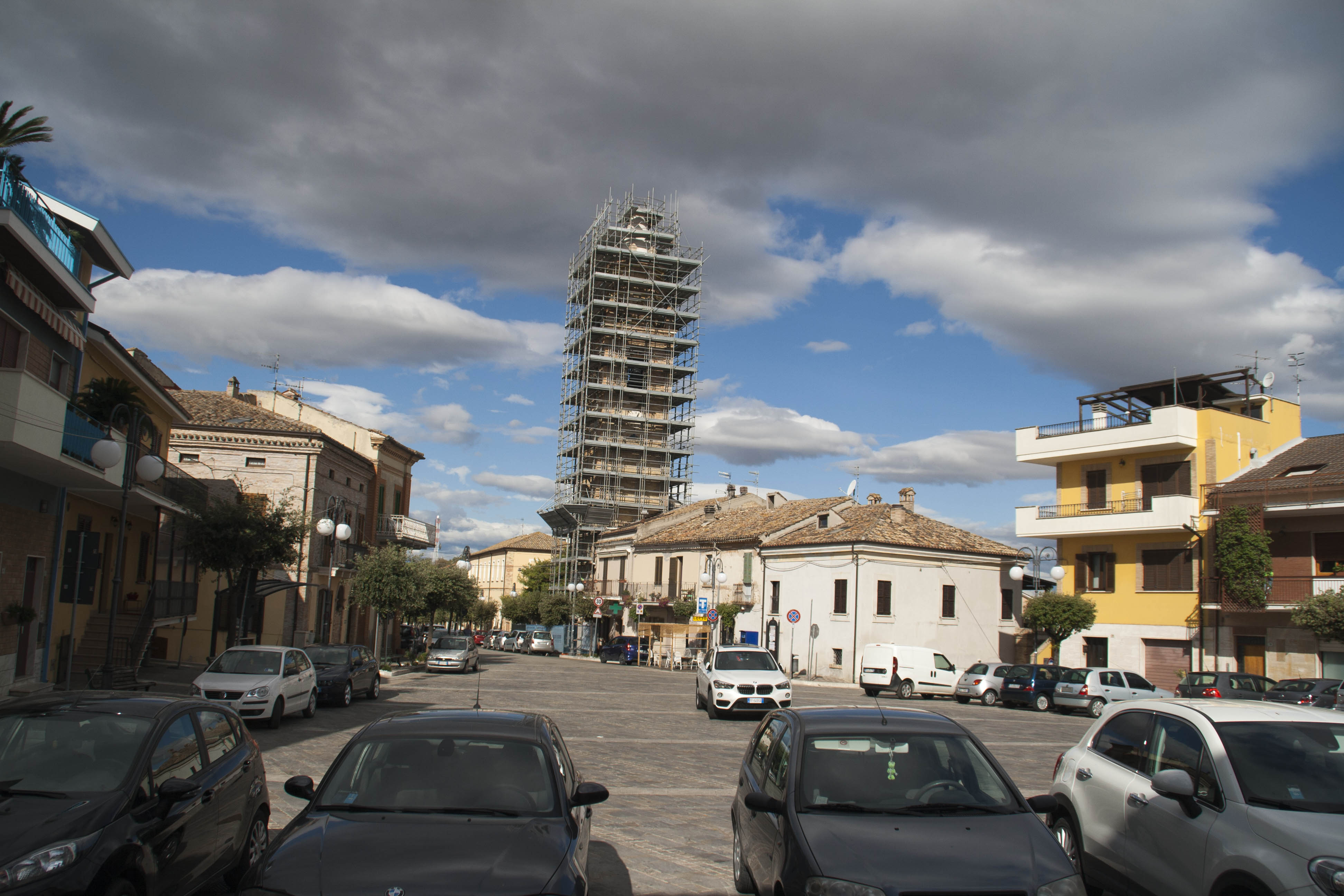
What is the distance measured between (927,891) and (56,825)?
4.67 m

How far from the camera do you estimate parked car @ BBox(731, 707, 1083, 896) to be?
490 cm

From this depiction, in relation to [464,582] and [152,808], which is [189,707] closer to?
[152,808]

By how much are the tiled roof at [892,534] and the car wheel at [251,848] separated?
1395 inches

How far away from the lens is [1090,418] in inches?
1558

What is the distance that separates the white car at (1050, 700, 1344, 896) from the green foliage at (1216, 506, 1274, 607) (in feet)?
95.2

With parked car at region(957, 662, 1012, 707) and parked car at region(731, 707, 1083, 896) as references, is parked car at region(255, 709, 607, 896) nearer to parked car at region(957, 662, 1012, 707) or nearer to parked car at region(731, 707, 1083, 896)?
parked car at region(731, 707, 1083, 896)

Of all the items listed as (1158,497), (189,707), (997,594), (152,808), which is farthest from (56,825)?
(997,594)

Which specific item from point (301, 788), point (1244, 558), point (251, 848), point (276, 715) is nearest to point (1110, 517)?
point (1244, 558)

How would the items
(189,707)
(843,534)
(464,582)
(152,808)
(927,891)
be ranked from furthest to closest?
(464,582), (843,534), (189,707), (152,808), (927,891)

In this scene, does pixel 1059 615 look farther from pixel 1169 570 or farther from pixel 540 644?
pixel 540 644

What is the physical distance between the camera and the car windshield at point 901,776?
575cm

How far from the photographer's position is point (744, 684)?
2128 cm

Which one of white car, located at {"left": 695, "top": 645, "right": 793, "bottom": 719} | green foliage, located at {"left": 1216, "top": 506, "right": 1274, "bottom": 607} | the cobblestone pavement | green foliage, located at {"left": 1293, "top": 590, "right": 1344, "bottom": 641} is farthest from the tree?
white car, located at {"left": 695, "top": 645, "right": 793, "bottom": 719}

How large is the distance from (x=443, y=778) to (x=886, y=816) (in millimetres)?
2595
